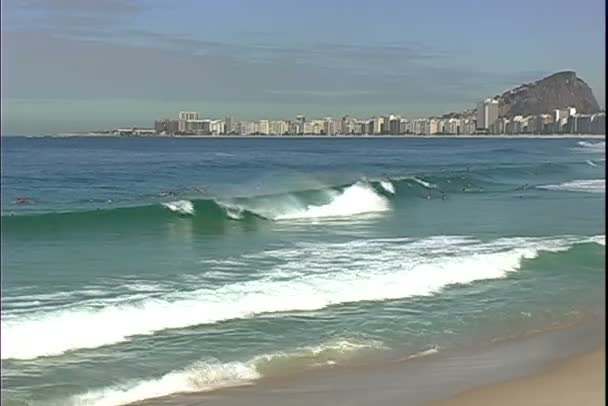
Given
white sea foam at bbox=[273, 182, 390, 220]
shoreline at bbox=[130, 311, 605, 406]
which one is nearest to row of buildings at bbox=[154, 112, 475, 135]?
white sea foam at bbox=[273, 182, 390, 220]

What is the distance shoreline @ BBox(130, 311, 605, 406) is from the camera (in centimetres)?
510

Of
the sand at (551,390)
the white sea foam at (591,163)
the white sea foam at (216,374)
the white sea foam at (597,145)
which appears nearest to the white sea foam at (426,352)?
the white sea foam at (216,374)

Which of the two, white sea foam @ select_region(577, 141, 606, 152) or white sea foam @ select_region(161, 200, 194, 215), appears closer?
white sea foam @ select_region(577, 141, 606, 152)

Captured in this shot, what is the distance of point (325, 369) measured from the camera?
232 inches

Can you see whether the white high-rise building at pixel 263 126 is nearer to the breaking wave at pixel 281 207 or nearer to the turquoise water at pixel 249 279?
the breaking wave at pixel 281 207

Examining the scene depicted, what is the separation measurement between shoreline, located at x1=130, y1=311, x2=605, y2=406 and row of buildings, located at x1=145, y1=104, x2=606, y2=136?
851cm

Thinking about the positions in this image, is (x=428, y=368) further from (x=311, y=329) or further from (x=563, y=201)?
(x=563, y=201)

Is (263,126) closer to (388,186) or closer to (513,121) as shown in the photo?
(388,186)

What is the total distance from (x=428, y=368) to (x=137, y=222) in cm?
1143

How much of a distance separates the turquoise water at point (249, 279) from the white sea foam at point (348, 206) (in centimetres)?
10

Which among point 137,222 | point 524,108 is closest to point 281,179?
point 137,222

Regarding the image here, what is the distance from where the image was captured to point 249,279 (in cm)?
939

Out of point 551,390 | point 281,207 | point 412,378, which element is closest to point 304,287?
point 412,378

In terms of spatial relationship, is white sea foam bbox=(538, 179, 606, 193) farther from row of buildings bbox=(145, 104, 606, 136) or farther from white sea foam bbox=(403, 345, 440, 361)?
white sea foam bbox=(403, 345, 440, 361)
